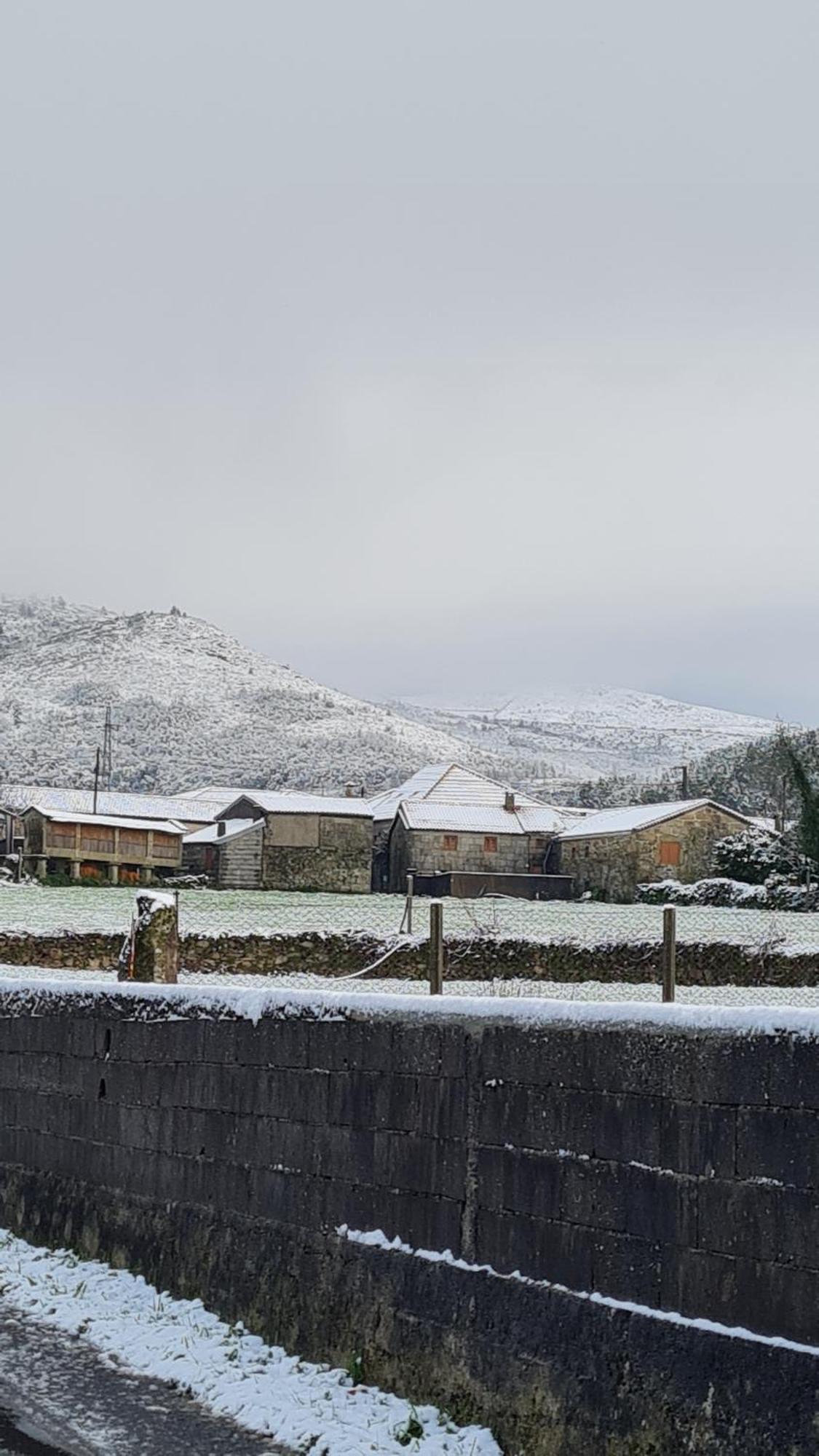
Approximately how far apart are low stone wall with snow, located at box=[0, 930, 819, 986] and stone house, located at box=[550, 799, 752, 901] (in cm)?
4201

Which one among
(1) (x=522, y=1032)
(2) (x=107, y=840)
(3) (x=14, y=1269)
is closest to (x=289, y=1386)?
(1) (x=522, y=1032)

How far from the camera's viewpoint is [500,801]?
314ft

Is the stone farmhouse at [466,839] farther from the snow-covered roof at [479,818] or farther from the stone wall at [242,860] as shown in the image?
the stone wall at [242,860]

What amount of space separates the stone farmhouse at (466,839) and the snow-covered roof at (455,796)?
178 mm

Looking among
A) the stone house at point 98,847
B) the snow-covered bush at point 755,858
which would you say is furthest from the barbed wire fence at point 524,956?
the stone house at point 98,847

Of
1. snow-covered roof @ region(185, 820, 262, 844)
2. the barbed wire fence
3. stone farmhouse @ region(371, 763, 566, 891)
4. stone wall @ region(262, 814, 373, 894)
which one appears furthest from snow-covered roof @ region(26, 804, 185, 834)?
the barbed wire fence

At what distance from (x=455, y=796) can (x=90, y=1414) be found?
290ft

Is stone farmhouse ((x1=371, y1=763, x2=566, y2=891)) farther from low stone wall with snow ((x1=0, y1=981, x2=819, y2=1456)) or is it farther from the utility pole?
the utility pole

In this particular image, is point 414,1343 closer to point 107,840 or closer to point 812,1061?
point 812,1061

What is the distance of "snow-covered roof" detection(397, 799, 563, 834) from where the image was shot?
8438 centimetres

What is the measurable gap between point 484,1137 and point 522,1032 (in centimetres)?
48

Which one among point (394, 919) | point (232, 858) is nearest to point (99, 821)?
point (232, 858)

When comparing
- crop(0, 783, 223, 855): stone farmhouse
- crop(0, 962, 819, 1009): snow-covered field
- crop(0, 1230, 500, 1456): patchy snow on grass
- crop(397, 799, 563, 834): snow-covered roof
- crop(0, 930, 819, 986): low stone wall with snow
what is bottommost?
crop(0, 1230, 500, 1456): patchy snow on grass

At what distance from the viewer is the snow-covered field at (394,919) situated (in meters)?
29.4
